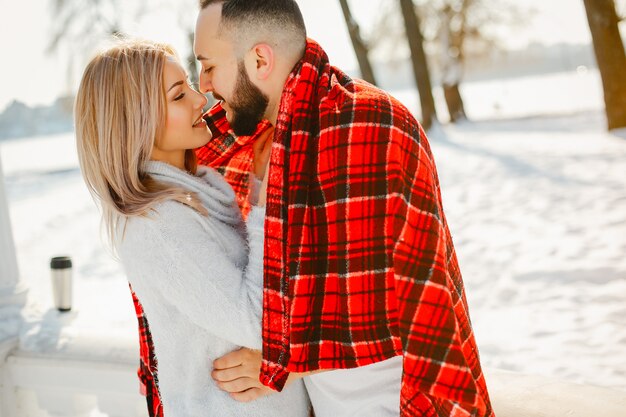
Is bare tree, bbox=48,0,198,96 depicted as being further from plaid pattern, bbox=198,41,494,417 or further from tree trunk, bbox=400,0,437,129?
plaid pattern, bbox=198,41,494,417

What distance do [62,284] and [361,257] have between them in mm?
2943

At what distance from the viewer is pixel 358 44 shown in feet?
40.6

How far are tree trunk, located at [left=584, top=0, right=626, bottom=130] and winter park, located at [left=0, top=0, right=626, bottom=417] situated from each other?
0.06 feet

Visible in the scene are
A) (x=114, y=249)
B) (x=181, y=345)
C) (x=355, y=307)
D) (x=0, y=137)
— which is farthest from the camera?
(x=0, y=137)

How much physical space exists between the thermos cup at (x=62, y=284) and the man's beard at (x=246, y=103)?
7.98 ft

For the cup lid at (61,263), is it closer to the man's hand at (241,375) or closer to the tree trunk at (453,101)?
the man's hand at (241,375)

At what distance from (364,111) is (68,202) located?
9.91 metres

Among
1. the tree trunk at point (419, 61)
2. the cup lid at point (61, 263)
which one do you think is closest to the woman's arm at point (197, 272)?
the cup lid at point (61, 263)

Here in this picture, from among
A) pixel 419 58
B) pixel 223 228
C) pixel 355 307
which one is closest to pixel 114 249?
pixel 223 228

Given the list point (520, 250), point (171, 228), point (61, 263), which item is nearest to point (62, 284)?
point (61, 263)

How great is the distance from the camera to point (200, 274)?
148cm

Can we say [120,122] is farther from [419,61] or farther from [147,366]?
[419,61]

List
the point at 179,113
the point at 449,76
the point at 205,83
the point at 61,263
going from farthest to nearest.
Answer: the point at 449,76, the point at 61,263, the point at 205,83, the point at 179,113

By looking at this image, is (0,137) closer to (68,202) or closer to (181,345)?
Answer: (68,202)
